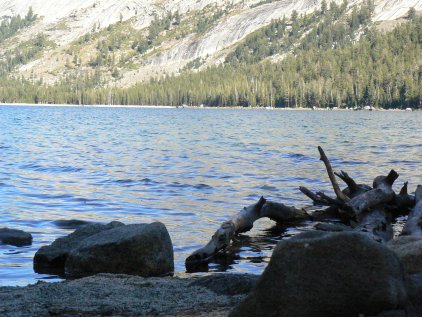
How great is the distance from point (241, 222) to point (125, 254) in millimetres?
4288

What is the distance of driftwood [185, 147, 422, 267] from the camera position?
1498cm

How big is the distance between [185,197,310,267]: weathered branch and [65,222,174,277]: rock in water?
3.70 feet

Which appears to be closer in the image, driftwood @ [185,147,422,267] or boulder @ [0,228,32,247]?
driftwood @ [185,147,422,267]

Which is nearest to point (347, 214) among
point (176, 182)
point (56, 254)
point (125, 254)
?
point (125, 254)

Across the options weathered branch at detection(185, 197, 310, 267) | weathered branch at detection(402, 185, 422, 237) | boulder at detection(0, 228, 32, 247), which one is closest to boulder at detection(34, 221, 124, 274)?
boulder at detection(0, 228, 32, 247)

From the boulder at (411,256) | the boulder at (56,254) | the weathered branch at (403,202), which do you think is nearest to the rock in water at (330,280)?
the boulder at (411,256)

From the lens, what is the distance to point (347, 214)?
16.7 metres

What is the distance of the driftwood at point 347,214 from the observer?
14984 mm

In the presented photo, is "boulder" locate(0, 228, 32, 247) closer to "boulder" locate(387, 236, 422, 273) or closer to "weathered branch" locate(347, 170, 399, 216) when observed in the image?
"weathered branch" locate(347, 170, 399, 216)

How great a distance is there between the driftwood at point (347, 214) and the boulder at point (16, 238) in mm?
4907

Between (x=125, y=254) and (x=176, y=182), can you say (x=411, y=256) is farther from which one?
(x=176, y=182)

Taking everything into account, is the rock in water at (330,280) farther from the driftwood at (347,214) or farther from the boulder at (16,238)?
the boulder at (16,238)

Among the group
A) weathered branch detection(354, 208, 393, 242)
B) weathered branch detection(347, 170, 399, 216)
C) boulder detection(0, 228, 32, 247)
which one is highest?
weathered branch detection(347, 170, 399, 216)

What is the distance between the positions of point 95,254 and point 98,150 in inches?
1447
